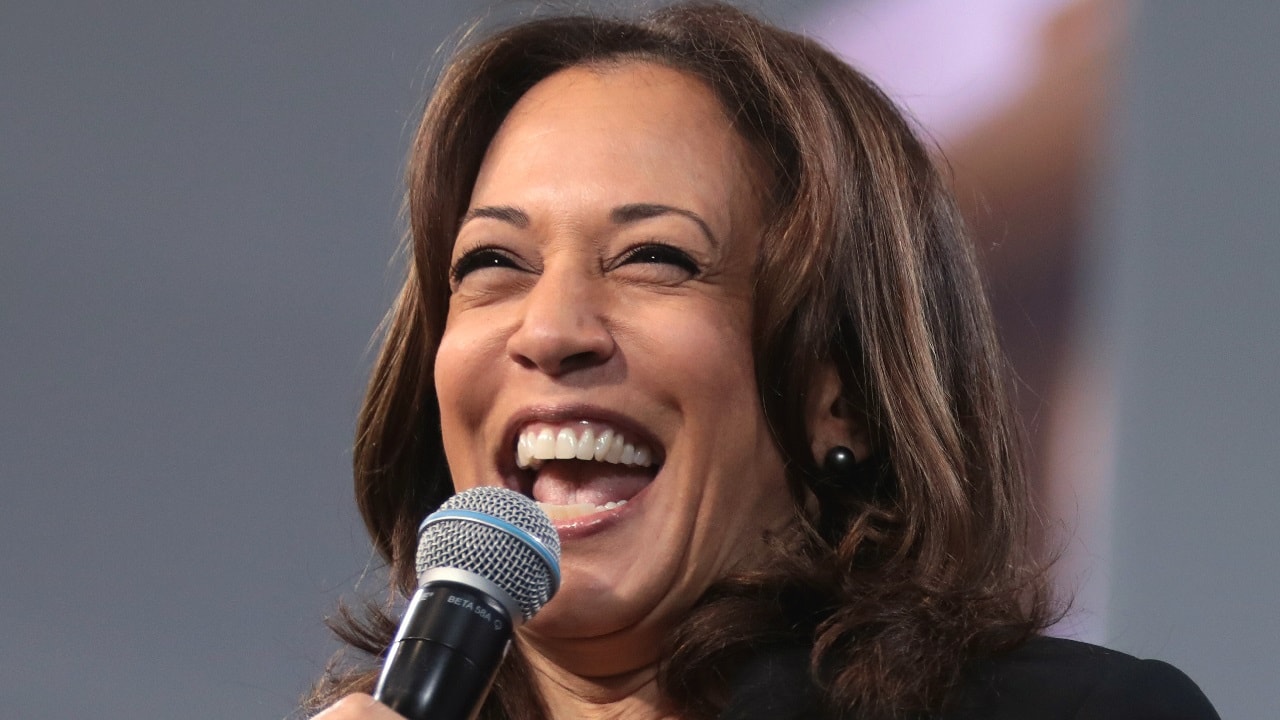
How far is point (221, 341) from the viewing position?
99.4 inches

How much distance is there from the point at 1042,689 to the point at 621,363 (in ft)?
1.76

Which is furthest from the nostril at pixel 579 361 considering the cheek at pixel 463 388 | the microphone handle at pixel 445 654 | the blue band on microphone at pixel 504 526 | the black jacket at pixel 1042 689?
the microphone handle at pixel 445 654

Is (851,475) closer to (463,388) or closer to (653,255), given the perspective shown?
(653,255)

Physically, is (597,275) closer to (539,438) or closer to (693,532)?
(539,438)

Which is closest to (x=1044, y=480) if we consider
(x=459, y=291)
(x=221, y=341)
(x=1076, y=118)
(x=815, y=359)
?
(x=1076, y=118)

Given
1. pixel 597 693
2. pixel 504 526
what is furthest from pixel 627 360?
pixel 504 526

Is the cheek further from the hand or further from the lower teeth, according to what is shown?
the hand

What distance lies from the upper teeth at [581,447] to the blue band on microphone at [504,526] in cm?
45

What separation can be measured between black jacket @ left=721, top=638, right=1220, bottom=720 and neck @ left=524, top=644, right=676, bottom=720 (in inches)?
7.3

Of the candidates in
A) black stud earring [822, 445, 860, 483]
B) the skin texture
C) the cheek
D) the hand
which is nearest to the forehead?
the skin texture

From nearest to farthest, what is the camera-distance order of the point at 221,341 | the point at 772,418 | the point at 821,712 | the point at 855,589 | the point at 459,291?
the point at 821,712 → the point at 855,589 → the point at 772,418 → the point at 459,291 → the point at 221,341

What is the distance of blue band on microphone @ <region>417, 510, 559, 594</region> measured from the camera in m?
1.22

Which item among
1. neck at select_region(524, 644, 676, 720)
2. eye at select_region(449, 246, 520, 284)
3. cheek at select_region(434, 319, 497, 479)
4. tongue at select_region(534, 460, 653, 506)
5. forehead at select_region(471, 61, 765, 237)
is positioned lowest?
neck at select_region(524, 644, 676, 720)

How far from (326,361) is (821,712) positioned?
4.19 feet
